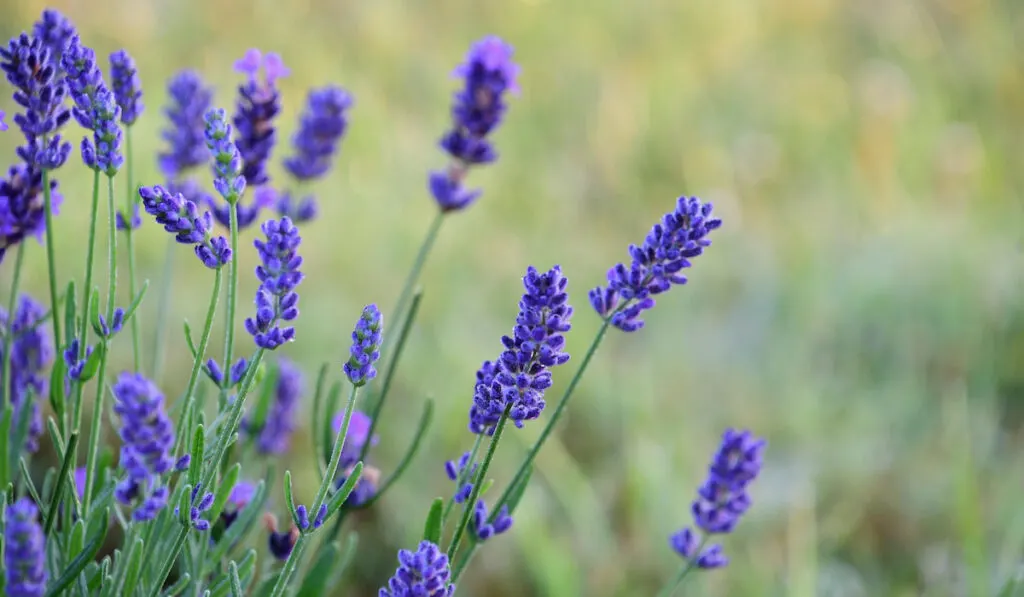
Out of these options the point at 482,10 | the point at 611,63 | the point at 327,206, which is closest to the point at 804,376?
the point at 327,206

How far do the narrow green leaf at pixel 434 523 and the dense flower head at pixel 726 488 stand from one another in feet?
1.02

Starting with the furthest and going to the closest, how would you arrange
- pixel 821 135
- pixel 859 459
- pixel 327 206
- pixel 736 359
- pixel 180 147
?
pixel 821 135
pixel 327 206
pixel 736 359
pixel 859 459
pixel 180 147

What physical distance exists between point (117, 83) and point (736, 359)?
2232 mm

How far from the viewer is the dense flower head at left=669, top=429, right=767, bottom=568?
1.11 meters

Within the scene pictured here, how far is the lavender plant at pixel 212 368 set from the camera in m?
0.76

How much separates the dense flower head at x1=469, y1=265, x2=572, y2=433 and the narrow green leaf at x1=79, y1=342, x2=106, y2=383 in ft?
1.10

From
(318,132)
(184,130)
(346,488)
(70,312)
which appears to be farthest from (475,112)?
(346,488)

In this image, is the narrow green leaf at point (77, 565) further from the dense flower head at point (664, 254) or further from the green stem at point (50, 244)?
the dense flower head at point (664, 254)

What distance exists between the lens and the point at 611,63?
16.1ft

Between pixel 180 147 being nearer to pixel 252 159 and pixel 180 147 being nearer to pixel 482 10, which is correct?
pixel 252 159

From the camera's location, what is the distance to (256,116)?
46.1 inches

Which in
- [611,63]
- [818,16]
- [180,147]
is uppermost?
[818,16]

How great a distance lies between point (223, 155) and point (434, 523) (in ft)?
1.29

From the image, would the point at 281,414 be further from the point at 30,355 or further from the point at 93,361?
the point at 93,361
